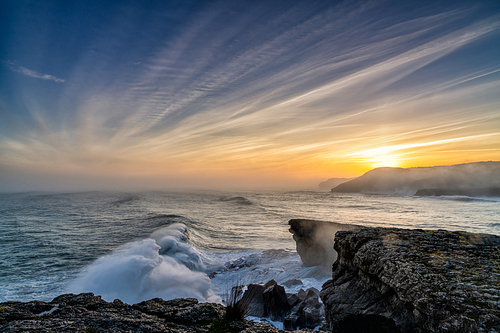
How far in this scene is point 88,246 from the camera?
18938mm

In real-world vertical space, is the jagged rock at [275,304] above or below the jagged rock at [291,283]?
above

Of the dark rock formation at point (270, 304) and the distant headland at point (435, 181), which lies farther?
the distant headland at point (435, 181)

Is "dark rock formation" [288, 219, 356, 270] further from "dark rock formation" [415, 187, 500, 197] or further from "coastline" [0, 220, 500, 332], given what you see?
"dark rock formation" [415, 187, 500, 197]

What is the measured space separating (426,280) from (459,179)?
140 metres

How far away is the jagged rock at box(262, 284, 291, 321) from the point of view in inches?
344

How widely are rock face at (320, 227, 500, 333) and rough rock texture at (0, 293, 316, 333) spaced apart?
2.02m

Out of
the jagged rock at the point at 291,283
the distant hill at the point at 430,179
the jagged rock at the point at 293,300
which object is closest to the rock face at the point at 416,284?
the jagged rock at the point at 293,300

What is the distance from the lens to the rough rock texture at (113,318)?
411 cm

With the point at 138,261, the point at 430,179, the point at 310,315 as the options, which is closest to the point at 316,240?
the point at 310,315

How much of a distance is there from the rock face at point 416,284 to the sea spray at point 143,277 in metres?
8.87

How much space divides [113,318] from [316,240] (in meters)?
13.5

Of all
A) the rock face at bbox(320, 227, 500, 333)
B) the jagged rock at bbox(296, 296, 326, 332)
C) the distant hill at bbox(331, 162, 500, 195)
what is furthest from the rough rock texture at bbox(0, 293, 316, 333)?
the distant hill at bbox(331, 162, 500, 195)

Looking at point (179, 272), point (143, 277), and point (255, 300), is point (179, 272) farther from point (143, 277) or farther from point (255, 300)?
point (255, 300)

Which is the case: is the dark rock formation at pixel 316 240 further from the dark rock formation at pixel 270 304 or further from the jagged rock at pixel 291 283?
the dark rock formation at pixel 270 304
